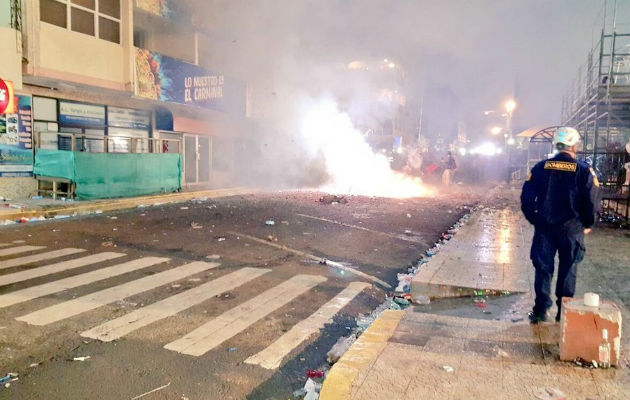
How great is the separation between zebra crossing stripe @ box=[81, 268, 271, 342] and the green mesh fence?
8.27 meters

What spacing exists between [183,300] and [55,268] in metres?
2.08

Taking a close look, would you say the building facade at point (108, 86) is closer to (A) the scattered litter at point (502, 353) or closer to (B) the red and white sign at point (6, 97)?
(B) the red and white sign at point (6, 97)

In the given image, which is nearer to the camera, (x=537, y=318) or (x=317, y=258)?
(x=537, y=318)

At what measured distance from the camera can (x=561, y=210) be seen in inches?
142

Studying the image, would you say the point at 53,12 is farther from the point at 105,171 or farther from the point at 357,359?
the point at 357,359

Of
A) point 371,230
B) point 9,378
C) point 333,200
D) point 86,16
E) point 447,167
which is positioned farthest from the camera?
point 447,167

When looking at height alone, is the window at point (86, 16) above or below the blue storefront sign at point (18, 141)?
above

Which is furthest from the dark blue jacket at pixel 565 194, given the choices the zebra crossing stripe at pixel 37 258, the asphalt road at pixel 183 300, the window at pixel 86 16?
the window at pixel 86 16

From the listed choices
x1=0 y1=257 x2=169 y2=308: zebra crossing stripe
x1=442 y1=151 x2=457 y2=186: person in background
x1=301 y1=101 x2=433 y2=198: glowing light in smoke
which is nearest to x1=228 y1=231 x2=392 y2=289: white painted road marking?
x1=0 y1=257 x2=169 y2=308: zebra crossing stripe

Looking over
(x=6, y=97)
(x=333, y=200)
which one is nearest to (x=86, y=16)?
(x=6, y=97)

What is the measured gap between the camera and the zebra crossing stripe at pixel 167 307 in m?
3.86

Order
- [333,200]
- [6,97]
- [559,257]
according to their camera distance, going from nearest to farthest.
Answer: [559,257], [6,97], [333,200]

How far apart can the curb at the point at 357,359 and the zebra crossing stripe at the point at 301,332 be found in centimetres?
53

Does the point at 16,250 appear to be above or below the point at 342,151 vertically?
below
